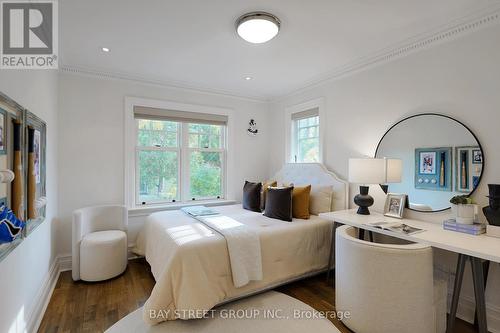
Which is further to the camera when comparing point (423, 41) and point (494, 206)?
point (423, 41)

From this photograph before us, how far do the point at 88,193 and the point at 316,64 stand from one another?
3271 mm

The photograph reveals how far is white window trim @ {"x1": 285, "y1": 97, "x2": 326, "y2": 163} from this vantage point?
3492 mm

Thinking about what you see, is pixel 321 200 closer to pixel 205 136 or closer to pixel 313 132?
pixel 313 132

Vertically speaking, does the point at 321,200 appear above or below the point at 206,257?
above

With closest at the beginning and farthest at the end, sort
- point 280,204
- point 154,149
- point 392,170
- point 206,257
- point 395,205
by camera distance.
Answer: point 206,257 < point 392,170 < point 395,205 < point 280,204 < point 154,149

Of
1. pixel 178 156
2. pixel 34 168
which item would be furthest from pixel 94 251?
pixel 178 156

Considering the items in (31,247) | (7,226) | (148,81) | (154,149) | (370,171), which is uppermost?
(148,81)

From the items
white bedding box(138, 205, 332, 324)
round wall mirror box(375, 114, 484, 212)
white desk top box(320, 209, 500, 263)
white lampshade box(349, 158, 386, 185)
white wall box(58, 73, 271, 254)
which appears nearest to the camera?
white desk top box(320, 209, 500, 263)

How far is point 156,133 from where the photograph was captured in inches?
144

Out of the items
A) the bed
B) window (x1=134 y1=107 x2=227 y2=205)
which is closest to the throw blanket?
the bed

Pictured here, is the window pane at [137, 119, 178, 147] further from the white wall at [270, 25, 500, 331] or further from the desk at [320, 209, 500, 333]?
the desk at [320, 209, 500, 333]

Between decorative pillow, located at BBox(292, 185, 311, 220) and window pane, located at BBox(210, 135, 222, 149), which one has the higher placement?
window pane, located at BBox(210, 135, 222, 149)

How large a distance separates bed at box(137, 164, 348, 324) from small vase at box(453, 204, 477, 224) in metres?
1.16

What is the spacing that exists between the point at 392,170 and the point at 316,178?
112 centimetres
